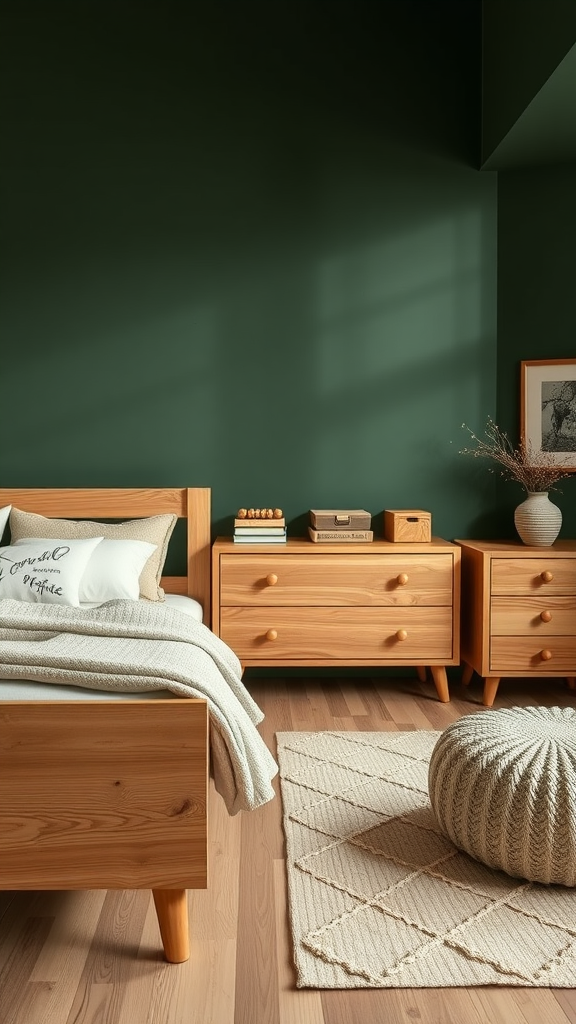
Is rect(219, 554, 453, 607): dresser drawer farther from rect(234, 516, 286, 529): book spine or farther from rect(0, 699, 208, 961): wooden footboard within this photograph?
rect(0, 699, 208, 961): wooden footboard

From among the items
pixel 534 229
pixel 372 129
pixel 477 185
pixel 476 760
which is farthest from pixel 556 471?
pixel 476 760

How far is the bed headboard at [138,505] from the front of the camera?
367cm

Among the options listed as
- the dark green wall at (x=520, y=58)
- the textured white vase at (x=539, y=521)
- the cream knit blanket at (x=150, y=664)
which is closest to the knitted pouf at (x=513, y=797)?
the cream knit blanket at (x=150, y=664)

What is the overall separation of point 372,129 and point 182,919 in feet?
10.8

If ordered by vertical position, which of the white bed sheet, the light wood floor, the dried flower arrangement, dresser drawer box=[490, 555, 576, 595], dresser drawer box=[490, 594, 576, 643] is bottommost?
Result: the light wood floor

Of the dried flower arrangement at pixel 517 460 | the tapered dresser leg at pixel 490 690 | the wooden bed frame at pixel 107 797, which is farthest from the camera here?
the dried flower arrangement at pixel 517 460

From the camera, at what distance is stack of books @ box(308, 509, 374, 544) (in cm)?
358

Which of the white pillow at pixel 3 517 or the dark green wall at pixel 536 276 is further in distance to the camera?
the dark green wall at pixel 536 276

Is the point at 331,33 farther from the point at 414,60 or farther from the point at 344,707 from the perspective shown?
the point at 344,707

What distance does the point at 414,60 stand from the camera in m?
3.76

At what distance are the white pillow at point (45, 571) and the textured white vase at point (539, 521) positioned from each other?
5.74 feet

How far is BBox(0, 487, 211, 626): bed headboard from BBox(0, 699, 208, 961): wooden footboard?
2009 mm

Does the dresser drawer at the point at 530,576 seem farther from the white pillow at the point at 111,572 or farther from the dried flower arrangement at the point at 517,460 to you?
the white pillow at the point at 111,572

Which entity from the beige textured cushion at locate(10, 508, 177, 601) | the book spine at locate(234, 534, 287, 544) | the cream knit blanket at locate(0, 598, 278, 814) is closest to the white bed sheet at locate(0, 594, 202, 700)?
the cream knit blanket at locate(0, 598, 278, 814)
